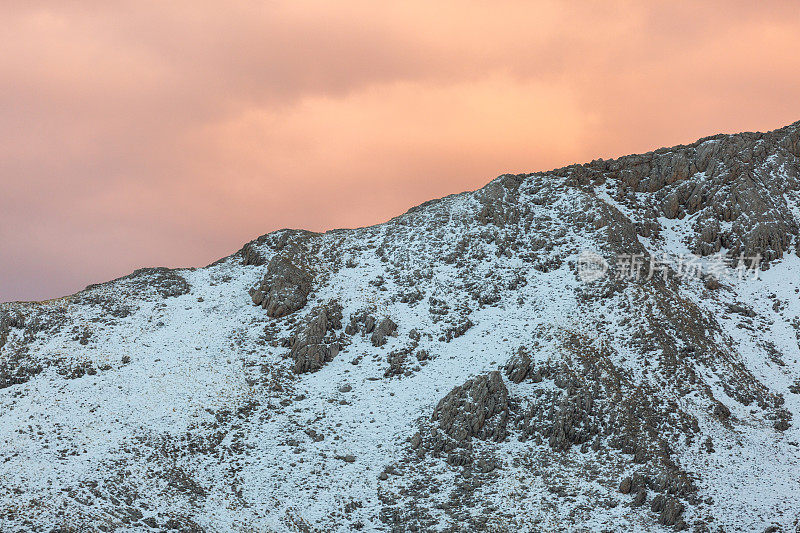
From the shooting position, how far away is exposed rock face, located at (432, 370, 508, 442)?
43.9 metres

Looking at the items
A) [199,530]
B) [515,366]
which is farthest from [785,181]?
[199,530]

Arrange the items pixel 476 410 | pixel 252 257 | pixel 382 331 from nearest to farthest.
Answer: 1. pixel 476 410
2. pixel 382 331
3. pixel 252 257

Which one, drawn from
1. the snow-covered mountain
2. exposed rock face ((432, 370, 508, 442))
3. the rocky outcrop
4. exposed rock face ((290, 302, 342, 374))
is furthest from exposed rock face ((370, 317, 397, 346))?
exposed rock face ((432, 370, 508, 442))

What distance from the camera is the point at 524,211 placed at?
65.3m

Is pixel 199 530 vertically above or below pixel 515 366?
below

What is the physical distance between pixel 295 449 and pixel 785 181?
52.2m

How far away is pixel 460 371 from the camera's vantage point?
4916cm

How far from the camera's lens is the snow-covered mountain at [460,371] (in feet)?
128

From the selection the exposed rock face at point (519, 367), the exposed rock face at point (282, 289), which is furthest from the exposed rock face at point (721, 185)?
the exposed rock face at point (282, 289)

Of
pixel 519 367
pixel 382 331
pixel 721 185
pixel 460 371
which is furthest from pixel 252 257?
pixel 721 185

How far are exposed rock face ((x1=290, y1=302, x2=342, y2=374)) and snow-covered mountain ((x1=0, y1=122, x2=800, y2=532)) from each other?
0.59 ft

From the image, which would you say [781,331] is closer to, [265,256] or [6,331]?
[265,256]

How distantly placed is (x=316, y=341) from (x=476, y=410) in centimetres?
1551

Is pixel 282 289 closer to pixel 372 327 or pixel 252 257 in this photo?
pixel 252 257
